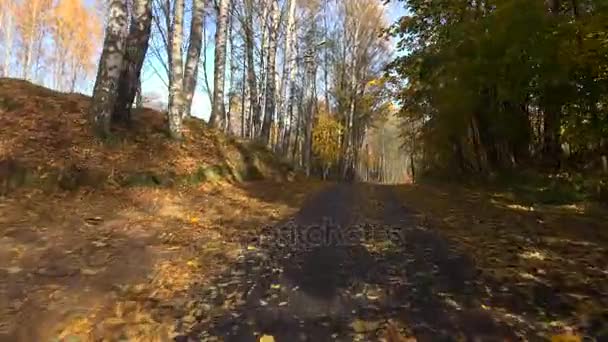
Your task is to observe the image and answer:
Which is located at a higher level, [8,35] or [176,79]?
[8,35]

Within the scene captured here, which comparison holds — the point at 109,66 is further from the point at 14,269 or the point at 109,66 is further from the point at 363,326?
the point at 363,326

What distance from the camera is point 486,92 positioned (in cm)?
1648

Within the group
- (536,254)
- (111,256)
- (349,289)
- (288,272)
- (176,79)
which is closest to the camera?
(349,289)

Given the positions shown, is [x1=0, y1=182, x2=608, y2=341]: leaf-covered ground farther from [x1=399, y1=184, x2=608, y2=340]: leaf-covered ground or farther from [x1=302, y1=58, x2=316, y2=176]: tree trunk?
[x1=302, y1=58, x2=316, y2=176]: tree trunk

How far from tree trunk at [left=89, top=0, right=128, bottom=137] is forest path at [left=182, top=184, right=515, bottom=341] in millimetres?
5082

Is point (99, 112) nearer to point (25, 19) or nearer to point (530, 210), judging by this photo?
point (530, 210)

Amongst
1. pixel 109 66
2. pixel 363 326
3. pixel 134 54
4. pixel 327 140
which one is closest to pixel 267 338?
pixel 363 326

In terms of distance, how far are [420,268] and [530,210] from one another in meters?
5.62

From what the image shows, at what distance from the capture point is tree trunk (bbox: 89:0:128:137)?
11023 millimetres

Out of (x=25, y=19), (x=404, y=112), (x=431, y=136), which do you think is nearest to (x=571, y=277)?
(x=431, y=136)

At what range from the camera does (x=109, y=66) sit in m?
11.0

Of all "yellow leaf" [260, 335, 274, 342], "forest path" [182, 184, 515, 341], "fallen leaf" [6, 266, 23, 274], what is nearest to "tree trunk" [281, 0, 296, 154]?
"forest path" [182, 184, 515, 341]

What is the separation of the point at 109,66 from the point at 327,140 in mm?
32726

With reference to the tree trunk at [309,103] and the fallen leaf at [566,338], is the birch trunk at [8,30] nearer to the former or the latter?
the tree trunk at [309,103]
